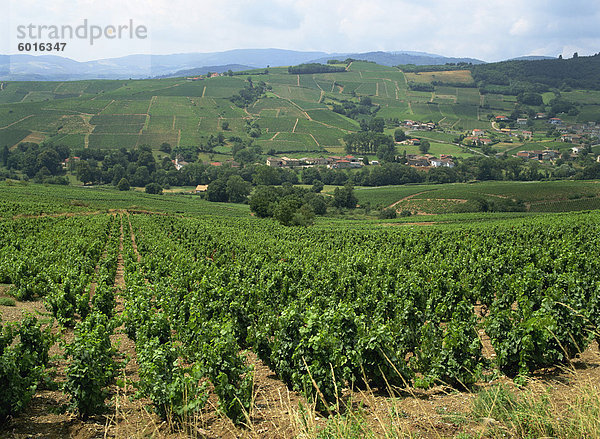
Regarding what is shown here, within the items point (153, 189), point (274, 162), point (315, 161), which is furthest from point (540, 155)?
point (153, 189)

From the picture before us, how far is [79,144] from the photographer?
541ft

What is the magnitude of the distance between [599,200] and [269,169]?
91.8 m

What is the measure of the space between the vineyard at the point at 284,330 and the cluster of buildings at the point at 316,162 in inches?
5260

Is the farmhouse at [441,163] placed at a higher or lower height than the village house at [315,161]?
higher

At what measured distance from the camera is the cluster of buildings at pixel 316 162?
534 ft

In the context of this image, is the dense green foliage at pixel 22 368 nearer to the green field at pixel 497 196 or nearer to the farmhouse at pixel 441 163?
the green field at pixel 497 196

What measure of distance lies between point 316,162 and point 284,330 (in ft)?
513

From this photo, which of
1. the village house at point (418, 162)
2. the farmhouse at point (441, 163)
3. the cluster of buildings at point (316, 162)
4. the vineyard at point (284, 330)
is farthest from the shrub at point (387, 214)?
the village house at point (418, 162)

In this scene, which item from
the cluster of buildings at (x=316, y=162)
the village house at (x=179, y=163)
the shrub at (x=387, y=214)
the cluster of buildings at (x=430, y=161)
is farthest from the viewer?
the cluster of buildings at (x=316, y=162)

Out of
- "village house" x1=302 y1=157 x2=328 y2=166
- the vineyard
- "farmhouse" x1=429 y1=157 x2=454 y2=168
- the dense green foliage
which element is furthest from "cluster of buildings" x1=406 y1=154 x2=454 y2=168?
the dense green foliage

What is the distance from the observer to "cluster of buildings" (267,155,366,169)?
16275 centimetres

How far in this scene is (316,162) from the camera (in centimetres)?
16575

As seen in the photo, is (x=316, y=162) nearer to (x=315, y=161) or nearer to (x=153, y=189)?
(x=315, y=161)

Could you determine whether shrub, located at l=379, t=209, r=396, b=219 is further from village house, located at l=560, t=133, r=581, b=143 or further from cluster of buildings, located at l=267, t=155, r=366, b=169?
village house, located at l=560, t=133, r=581, b=143
